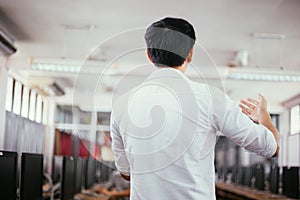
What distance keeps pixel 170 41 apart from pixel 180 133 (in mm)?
247

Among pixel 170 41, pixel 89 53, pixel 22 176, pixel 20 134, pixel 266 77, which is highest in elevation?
pixel 266 77

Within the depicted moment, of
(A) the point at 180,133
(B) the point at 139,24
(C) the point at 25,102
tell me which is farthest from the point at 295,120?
(A) the point at 180,133

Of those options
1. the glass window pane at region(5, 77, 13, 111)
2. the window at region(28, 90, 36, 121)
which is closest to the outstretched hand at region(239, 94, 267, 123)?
the glass window pane at region(5, 77, 13, 111)

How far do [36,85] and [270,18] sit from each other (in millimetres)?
6069

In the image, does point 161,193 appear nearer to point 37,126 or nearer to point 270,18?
point 270,18

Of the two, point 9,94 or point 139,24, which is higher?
point 139,24

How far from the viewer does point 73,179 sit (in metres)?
4.89

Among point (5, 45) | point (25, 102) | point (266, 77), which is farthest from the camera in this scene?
point (25, 102)

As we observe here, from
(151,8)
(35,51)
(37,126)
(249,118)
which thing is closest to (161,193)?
(249,118)

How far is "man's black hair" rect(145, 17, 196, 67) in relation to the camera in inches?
50.3

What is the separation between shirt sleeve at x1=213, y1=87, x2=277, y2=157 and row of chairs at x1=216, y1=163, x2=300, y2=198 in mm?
4800

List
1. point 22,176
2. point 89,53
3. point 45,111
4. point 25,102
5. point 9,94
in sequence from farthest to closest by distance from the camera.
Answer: point 45,111
point 25,102
point 9,94
point 89,53
point 22,176

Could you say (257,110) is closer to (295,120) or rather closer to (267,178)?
(267,178)

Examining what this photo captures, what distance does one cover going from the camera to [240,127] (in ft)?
3.89
